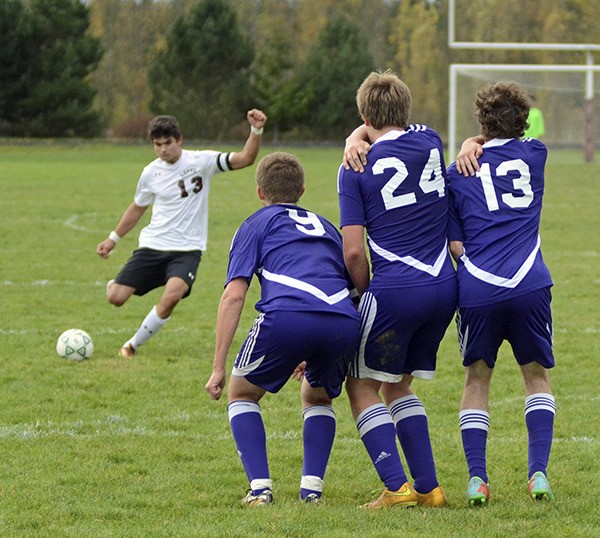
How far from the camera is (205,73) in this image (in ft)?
174

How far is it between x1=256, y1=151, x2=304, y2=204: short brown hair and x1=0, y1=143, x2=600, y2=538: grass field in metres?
1.31

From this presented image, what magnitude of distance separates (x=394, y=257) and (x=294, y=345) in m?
0.56

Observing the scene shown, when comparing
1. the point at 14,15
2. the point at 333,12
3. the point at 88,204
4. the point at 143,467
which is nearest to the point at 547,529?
the point at 143,467

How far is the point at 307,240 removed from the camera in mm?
4762

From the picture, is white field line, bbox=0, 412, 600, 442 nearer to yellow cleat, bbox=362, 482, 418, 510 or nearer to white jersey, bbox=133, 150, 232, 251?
yellow cleat, bbox=362, 482, 418, 510

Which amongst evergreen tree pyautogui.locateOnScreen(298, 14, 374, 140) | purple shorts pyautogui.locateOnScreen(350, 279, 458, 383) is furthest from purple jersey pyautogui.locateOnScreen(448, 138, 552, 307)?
evergreen tree pyautogui.locateOnScreen(298, 14, 374, 140)

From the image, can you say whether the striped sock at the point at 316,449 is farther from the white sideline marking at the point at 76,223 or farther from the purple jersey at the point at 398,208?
the white sideline marking at the point at 76,223

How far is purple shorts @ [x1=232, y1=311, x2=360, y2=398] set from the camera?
4.53 m

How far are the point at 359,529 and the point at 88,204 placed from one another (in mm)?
17133

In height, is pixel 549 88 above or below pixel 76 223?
below

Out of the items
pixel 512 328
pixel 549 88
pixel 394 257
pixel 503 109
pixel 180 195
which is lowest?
pixel 549 88

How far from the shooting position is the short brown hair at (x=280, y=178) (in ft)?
15.8

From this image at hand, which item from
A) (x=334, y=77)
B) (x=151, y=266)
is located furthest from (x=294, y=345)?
(x=334, y=77)

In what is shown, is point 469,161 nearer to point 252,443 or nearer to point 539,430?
point 539,430
